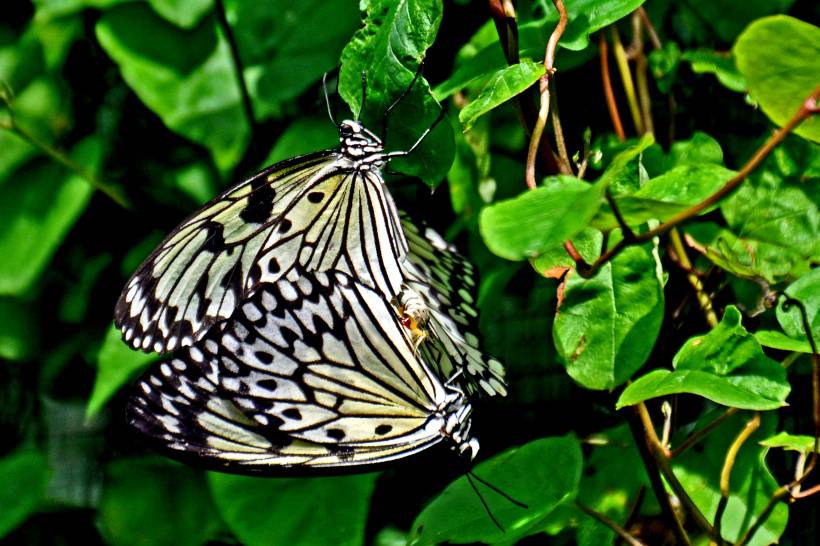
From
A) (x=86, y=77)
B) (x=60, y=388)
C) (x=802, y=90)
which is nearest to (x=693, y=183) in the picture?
(x=802, y=90)

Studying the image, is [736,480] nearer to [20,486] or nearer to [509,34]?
[509,34]

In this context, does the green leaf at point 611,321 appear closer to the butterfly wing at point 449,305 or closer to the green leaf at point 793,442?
the green leaf at point 793,442

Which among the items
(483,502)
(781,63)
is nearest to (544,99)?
(781,63)

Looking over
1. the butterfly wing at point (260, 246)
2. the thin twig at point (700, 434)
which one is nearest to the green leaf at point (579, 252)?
the thin twig at point (700, 434)

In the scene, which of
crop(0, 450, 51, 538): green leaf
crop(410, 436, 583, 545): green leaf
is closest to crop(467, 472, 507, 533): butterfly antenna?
crop(410, 436, 583, 545): green leaf

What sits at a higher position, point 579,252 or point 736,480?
point 579,252
